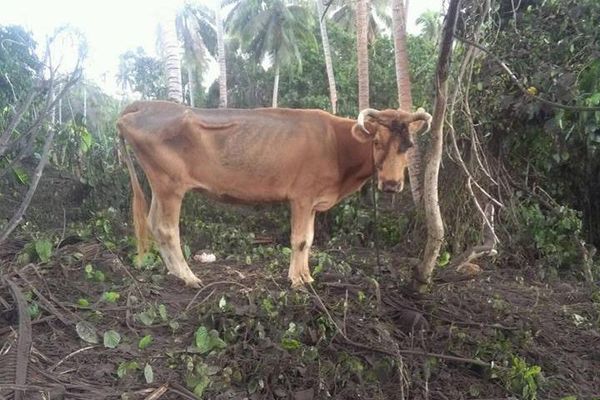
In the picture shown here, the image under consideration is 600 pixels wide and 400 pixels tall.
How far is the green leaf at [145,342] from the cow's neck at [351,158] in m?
2.21

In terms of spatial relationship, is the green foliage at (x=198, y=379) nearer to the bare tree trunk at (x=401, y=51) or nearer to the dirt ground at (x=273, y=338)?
the dirt ground at (x=273, y=338)

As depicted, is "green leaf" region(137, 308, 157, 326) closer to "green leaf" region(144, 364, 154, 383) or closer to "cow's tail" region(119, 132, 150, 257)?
"green leaf" region(144, 364, 154, 383)

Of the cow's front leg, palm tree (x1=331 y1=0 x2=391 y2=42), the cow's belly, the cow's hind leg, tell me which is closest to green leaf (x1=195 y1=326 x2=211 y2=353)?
the cow's hind leg

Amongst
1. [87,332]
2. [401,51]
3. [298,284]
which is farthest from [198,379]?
[401,51]

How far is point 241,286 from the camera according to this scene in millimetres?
5297

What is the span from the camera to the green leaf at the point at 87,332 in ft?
13.3

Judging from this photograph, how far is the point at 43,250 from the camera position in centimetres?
527

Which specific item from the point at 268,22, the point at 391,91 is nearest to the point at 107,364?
the point at 391,91

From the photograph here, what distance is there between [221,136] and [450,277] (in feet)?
8.22

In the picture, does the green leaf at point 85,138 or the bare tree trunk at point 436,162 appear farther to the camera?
the green leaf at point 85,138

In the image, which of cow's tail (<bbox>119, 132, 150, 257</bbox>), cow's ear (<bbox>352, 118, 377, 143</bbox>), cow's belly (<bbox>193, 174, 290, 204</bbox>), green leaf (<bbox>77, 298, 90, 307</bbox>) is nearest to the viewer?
green leaf (<bbox>77, 298, 90, 307</bbox>)

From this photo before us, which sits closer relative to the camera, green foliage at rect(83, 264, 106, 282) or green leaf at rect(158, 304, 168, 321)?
green leaf at rect(158, 304, 168, 321)

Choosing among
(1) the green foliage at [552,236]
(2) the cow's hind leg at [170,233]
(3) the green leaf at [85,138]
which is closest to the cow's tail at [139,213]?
(2) the cow's hind leg at [170,233]

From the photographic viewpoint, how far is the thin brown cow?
5.32 meters
